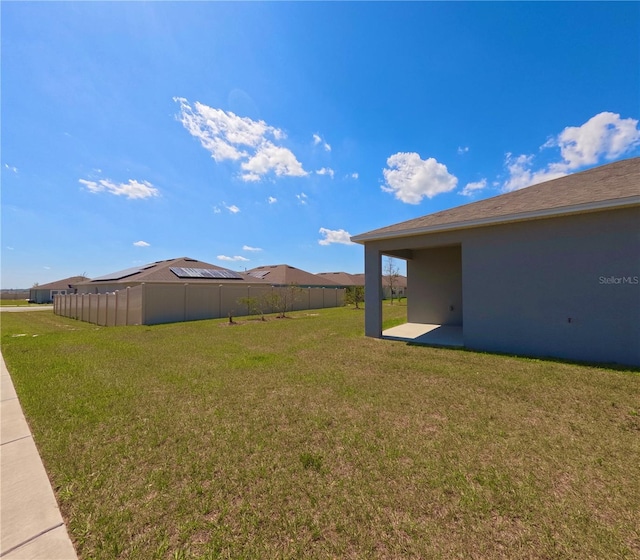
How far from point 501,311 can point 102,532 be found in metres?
8.73

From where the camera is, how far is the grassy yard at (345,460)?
1.99m

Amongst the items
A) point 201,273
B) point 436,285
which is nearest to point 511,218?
point 436,285

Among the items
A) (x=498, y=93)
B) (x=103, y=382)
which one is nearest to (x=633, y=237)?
(x=498, y=93)

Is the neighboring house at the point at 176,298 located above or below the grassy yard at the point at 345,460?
above

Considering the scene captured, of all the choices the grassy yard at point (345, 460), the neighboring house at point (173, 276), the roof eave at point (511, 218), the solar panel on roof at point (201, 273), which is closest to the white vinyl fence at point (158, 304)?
the neighboring house at point (173, 276)

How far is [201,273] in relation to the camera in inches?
898

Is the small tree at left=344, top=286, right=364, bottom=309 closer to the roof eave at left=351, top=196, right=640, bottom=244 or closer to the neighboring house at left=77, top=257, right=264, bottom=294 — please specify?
the neighboring house at left=77, top=257, right=264, bottom=294

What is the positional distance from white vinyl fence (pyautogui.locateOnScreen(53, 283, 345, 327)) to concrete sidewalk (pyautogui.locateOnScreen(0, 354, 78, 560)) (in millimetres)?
12587

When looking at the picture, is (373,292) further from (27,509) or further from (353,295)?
(353,295)

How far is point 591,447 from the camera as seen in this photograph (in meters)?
3.10

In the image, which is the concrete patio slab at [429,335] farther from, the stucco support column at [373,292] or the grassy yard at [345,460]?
the grassy yard at [345,460]

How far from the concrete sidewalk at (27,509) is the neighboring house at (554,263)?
28.5 feet

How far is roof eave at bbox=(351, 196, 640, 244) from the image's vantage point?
585 centimetres

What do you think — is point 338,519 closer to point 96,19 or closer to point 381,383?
point 381,383
